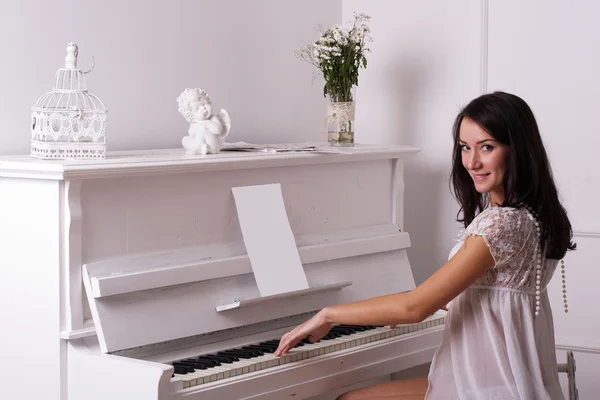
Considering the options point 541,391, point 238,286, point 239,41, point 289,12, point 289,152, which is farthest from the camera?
point 289,12

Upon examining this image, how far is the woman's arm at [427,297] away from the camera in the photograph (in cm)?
195

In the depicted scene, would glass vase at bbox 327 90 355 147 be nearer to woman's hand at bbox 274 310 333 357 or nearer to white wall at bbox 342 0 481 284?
white wall at bbox 342 0 481 284

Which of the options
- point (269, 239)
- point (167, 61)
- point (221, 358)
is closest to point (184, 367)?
point (221, 358)

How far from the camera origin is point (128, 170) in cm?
218

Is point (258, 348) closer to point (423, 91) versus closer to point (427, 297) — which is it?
point (427, 297)

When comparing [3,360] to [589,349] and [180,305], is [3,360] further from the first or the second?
[589,349]

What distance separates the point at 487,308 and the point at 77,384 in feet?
3.34

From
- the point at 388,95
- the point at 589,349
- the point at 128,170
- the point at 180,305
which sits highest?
the point at 388,95

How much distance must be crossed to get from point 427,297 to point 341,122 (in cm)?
126

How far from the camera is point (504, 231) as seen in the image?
6.40 ft

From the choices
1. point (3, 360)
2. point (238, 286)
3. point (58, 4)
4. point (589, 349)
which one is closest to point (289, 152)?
point (238, 286)

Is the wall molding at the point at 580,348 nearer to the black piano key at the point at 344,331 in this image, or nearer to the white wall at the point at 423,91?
the white wall at the point at 423,91

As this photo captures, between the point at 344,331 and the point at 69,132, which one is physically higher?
the point at 69,132

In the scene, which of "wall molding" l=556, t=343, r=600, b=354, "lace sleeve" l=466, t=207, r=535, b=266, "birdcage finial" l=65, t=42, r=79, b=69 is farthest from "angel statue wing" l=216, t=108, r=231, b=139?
"wall molding" l=556, t=343, r=600, b=354
